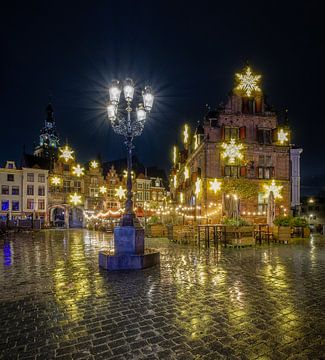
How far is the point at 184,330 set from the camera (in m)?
3.81

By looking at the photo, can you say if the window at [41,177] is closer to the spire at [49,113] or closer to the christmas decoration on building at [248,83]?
the christmas decoration on building at [248,83]

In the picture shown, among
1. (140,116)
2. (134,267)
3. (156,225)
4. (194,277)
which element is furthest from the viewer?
(156,225)

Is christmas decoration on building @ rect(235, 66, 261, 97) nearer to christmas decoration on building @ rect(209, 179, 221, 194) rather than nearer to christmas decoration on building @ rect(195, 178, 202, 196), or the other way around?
christmas decoration on building @ rect(209, 179, 221, 194)

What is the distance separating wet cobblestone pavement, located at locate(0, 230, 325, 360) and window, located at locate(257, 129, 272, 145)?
61.0 ft

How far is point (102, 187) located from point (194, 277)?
41.8m

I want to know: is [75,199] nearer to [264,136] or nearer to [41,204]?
[41,204]

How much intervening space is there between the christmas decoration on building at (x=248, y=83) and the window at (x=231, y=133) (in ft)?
12.3

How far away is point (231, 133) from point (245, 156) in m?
2.62

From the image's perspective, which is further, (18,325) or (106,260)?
(106,260)

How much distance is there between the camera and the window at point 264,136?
24531 mm

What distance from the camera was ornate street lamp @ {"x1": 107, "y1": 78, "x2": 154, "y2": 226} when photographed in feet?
28.7

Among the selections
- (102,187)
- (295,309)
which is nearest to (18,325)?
(295,309)

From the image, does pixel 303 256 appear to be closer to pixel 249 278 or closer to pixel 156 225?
pixel 249 278

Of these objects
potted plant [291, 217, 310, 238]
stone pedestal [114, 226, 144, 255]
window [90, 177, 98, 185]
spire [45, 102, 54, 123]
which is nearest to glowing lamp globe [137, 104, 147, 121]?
stone pedestal [114, 226, 144, 255]
